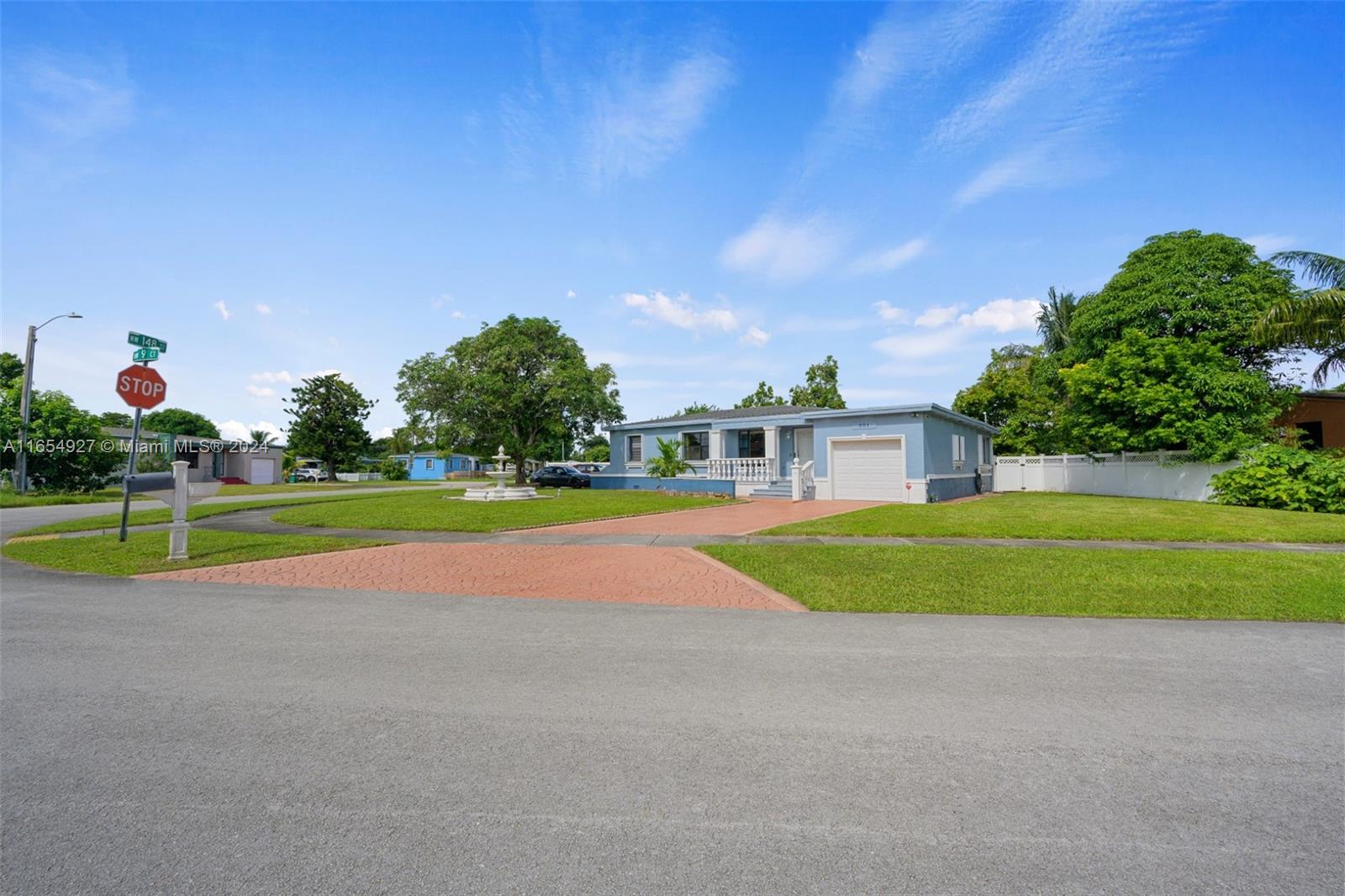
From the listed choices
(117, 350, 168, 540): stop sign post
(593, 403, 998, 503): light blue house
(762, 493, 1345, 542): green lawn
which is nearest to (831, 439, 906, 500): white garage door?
(593, 403, 998, 503): light blue house

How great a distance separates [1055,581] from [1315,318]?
62.0 ft

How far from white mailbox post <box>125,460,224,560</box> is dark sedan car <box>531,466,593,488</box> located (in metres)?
22.5

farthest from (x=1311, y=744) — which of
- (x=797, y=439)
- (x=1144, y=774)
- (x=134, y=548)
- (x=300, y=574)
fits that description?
(x=797, y=439)

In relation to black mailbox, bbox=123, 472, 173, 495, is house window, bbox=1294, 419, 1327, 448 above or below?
above

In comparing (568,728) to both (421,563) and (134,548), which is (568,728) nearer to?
(421,563)

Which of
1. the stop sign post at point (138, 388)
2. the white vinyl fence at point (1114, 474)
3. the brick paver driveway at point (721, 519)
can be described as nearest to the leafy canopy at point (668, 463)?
the brick paver driveway at point (721, 519)

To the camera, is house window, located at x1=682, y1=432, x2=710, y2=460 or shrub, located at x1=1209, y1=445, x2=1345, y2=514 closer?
shrub, located at x1=1209, y1=445, x2=1345, y2=514

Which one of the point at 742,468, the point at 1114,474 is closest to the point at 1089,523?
the point at 1114,474

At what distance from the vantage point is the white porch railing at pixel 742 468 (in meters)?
25.1

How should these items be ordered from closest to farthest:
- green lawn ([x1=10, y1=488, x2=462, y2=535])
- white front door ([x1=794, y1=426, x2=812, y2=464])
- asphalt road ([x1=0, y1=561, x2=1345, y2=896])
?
1. asphalt road ([x1=0, y1=561, x2=1345, y2=896])
2. green lawn ([x1=10, y1=488, x2=462, y2=535])
3. white front door ([x1=794, y1=426, x2=812, y2=464])

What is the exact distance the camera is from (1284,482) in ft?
55.8

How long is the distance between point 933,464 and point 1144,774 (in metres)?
19.9

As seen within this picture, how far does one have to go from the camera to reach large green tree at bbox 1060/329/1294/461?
19.8 meters

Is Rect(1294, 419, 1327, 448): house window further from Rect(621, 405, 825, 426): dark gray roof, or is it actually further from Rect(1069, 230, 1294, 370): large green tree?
Rect(621, 405, 825, 426): dark gray roof
